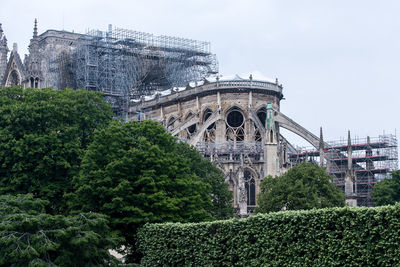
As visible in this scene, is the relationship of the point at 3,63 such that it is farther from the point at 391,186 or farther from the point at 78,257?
the point at 78,257

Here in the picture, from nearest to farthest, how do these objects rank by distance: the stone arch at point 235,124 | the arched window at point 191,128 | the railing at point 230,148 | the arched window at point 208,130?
1. the railing at point 230,148
2. the stone arch at point 235,124
3. the arched window at point 208,130
4. the arched window at point 191,128

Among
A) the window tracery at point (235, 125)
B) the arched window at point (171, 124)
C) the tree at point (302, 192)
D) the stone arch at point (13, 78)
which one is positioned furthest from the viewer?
the stone arch at point (13, 78)

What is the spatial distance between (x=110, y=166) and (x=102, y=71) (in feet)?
136

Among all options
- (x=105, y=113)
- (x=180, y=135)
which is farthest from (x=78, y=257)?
(x=180, y=135)

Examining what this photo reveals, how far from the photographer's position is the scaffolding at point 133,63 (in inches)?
3044

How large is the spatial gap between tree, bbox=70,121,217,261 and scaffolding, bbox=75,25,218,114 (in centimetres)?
3640

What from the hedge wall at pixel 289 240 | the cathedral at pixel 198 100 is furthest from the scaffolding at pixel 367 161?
the hedge wall at pixel 289 240

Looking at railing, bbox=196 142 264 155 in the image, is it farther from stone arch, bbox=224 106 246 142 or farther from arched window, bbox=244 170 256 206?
stone arch, bbox=224 106 246 142

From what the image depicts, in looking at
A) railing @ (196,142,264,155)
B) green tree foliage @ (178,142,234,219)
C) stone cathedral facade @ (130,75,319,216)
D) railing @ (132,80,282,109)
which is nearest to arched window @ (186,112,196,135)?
stone cathedral facade @ (130,75,319,216)

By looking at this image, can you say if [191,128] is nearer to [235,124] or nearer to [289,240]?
[235,124]

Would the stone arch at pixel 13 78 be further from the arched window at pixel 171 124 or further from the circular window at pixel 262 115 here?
the circular window at pixel 262 115

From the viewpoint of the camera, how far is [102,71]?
254 ft

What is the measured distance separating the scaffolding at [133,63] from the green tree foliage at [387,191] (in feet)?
91.2

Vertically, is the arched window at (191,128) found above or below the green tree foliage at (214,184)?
above
